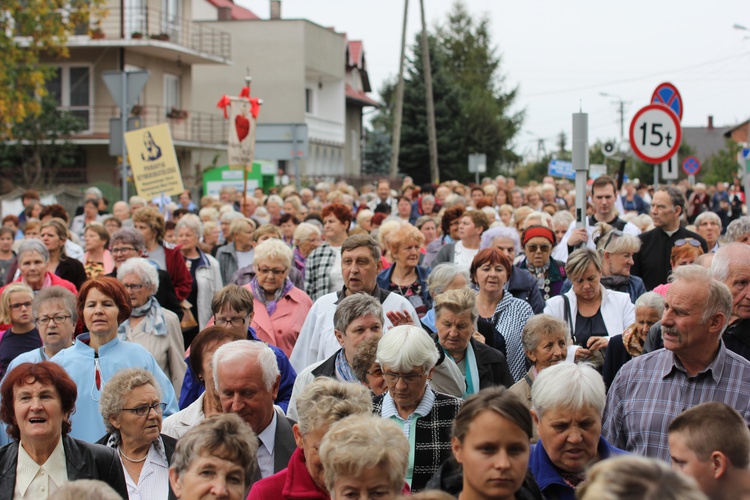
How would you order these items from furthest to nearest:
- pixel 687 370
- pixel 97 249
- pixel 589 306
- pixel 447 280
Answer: pixel 97 249 < pixel 589 306 < pixel 447 280 < pixel 687 370

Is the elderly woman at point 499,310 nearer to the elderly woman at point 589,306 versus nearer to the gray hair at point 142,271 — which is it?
the elderly woman at point 589,306

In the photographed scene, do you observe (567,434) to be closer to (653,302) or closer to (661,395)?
(661,395)

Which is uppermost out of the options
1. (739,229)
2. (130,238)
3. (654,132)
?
(654,132)

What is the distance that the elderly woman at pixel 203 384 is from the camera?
18.8 ft

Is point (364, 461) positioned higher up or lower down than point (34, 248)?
lower down

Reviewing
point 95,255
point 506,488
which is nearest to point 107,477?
A: point 506,488

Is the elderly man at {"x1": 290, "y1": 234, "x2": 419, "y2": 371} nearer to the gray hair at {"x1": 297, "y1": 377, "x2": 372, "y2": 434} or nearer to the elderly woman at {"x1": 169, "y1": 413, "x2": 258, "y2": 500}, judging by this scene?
the gray hair at {"x1": 297, "y1": 377, "x2": 372, "y2": 434}

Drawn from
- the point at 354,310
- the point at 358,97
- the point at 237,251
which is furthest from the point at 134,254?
the point at 358,97

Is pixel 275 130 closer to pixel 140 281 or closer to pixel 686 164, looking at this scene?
pixel 140 281

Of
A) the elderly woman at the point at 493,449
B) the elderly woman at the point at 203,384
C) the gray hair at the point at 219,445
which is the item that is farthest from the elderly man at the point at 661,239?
the gray hair at the point at 219,445

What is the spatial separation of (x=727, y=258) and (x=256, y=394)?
2.83 meters

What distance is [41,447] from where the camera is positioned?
208 inches

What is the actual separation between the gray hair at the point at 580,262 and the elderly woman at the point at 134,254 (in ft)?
12.4

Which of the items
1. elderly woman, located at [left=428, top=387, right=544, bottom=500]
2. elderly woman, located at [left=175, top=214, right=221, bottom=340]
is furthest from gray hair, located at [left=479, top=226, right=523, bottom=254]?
elderly woman, located at [left=428, top=387, right=544, bottom=500]
